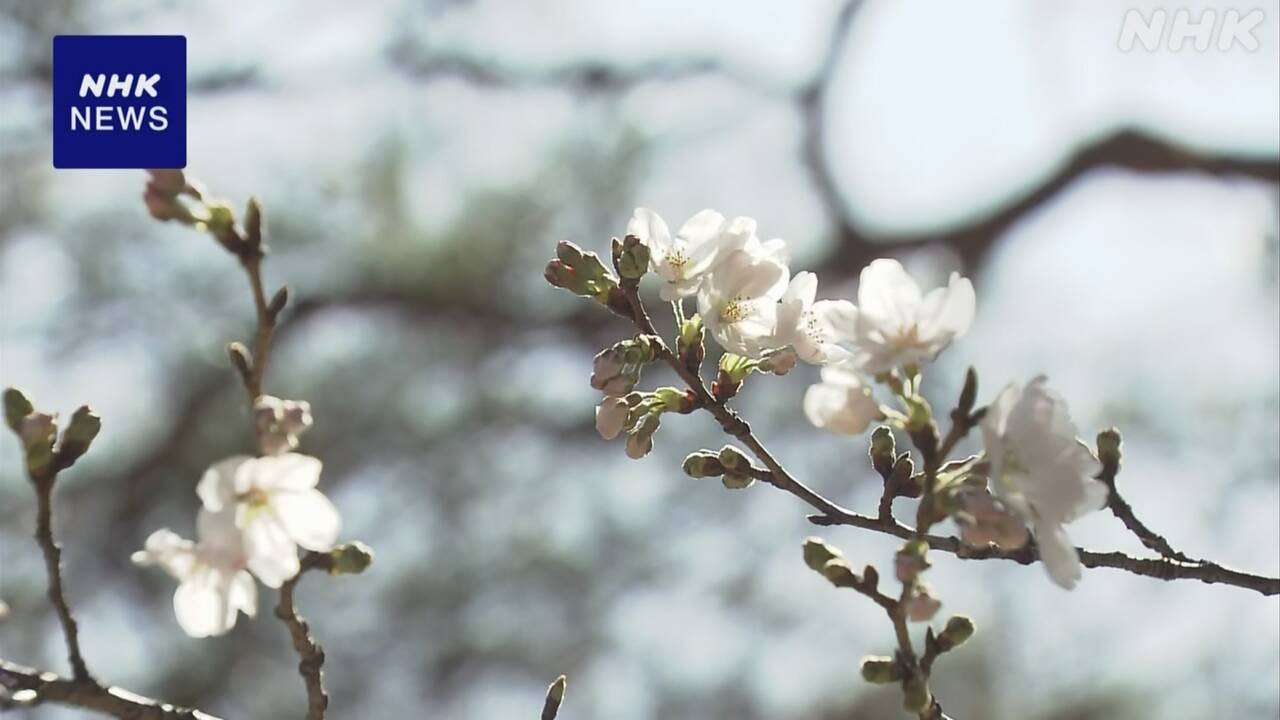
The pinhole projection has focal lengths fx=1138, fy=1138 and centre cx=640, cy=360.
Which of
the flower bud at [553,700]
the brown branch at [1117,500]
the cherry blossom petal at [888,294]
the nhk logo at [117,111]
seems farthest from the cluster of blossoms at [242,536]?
the nhk logo at [117,111]

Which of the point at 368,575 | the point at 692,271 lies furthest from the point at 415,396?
the point at 692,271

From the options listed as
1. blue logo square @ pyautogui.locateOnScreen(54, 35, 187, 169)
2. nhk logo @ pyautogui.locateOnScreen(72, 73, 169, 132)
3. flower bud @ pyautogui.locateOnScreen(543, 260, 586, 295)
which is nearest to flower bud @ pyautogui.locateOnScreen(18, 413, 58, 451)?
flower bud @ pyautogui.locateOnScreen(543, 260, 586, 295)

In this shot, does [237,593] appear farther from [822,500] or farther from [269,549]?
[822,500]

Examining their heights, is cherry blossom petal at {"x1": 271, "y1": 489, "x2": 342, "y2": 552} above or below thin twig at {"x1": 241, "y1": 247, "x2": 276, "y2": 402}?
below

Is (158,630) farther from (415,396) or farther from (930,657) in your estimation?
(930,657)

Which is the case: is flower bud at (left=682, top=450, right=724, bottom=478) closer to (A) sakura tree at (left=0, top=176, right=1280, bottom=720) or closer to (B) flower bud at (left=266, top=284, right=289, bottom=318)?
(A) sakura tree at (left=0, top=176, right=1280, bottom=720)

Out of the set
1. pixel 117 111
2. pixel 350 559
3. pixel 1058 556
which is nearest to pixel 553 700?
pixel 350 559
